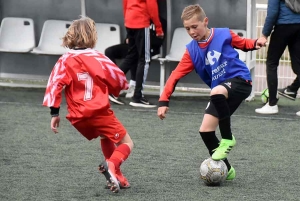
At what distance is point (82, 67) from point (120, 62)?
5141 mm

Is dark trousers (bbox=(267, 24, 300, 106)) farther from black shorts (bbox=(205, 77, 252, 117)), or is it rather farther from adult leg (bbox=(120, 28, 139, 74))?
black shorts (bbox=(205, 77, 252, 117))

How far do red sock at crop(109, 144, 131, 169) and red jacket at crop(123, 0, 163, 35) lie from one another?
12.8 feet

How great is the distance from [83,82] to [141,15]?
3999mm

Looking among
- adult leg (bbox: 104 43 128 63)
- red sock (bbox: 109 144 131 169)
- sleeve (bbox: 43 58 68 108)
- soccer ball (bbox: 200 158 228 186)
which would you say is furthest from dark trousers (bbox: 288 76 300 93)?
sleeve (bbox: 43 58 68 108)

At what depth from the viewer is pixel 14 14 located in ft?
37.3

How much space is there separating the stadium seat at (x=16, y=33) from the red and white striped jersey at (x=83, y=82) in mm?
5452

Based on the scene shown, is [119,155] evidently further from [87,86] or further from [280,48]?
[280,48]

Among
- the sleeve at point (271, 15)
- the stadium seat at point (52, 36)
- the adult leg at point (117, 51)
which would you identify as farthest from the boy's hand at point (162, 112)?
the stadium seat at point (52, 36)

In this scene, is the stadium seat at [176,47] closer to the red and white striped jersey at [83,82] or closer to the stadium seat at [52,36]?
the stadium seat at [52,36]

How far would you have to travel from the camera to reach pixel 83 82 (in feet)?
18.8

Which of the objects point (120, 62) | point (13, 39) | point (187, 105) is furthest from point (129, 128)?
point (13, 39)

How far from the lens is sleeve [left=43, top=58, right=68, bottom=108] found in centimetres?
566

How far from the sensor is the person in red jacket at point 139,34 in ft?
31.5

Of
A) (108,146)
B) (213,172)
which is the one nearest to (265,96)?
(213,172)
